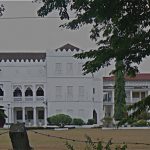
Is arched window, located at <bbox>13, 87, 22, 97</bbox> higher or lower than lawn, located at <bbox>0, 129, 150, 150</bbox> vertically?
higher

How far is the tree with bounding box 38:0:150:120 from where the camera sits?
639 centimetres

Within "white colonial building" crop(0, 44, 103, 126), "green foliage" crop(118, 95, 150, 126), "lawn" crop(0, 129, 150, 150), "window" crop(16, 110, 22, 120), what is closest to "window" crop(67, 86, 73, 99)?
"white colonial building" crop(0, 44, 103, 126)

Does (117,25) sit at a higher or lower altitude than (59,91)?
lower

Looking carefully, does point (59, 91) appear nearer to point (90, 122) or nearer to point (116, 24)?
point (90, 122)

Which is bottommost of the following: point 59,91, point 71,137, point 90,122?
point 90,122

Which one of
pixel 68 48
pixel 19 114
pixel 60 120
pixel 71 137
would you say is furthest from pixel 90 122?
pixel 71 137

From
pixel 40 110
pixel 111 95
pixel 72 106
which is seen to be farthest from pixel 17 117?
pixel 111 95

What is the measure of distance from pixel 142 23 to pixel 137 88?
65.7 meters

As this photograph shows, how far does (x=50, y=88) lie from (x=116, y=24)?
5756 cm

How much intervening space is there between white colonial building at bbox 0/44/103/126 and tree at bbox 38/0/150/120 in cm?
5594

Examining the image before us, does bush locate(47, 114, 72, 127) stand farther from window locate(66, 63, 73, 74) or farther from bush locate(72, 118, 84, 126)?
window locate(66, 63, 73, 74)

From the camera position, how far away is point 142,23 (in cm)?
659

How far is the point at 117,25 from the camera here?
6.85 metres

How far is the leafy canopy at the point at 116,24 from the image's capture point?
6.39m
